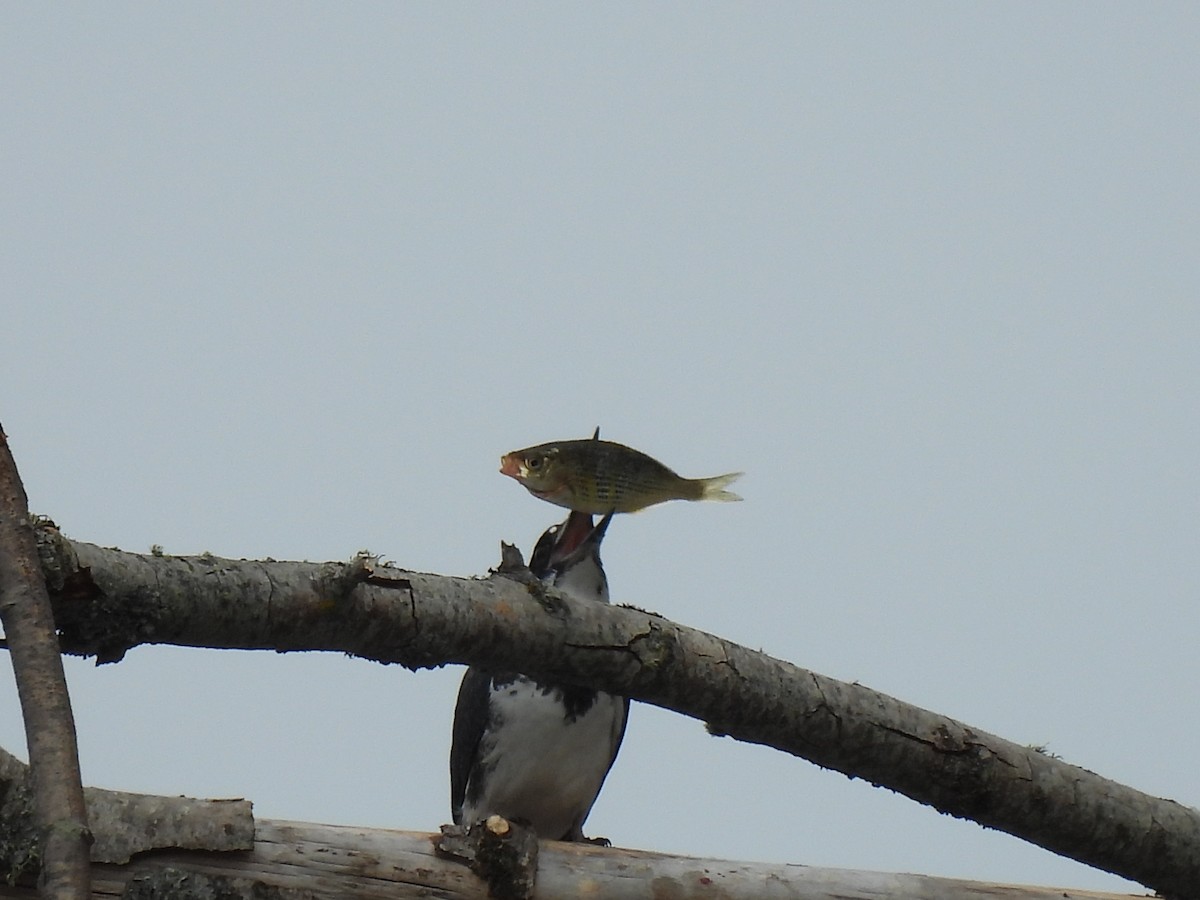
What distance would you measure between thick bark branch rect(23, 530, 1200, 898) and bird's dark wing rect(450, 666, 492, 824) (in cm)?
151

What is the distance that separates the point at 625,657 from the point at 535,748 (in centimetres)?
158

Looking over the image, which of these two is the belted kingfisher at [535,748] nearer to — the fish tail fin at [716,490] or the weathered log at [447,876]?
the fish tail fin at [716,490]

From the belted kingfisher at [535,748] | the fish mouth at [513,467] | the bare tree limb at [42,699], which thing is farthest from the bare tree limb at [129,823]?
the belted kingfisher at [535,748]

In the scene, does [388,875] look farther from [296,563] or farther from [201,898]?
[296,563]

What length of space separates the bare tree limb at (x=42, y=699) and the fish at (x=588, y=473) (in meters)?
1.51

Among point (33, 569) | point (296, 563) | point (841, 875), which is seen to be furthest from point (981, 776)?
point (33, 569)

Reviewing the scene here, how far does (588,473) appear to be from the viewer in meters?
3.06

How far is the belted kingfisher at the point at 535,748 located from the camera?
3.66 meters

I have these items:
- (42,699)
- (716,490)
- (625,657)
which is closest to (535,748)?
(716,490)

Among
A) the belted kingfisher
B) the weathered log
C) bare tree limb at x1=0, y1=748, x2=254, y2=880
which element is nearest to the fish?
the belted kingfisher

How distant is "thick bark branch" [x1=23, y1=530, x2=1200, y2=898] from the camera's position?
1.78 m

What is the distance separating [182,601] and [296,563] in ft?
0.56

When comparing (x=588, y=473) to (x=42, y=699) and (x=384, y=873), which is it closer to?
(x=384, y=873)

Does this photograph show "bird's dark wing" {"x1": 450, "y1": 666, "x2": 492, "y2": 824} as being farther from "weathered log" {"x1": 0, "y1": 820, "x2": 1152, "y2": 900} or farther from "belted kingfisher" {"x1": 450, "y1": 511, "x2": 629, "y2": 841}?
"weathered log" {"x1": 0, "y1": 820, "x2": 1152, "y2": 900}
